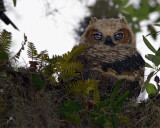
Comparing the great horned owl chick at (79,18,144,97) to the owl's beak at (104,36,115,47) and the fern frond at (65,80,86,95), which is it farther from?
the fern frond at (65,80,86,95)

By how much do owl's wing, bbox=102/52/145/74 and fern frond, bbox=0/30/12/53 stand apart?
61 cm

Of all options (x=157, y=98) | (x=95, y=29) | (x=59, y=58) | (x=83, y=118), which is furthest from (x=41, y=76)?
(x=95, y=29)

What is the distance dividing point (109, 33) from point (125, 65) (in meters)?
0.62

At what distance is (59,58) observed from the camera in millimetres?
1630

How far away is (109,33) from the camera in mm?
2479

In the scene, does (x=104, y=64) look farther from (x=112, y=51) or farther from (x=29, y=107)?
(x=29, y=107)

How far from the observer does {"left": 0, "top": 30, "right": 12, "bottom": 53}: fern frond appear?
62.5 inches

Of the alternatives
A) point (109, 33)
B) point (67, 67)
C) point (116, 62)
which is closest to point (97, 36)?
point (109, 33)

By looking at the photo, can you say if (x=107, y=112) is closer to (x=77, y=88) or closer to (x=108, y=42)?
(x=77, y=88)

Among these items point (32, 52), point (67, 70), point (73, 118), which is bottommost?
point (73, 118)

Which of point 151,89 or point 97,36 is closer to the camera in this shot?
point 151,89

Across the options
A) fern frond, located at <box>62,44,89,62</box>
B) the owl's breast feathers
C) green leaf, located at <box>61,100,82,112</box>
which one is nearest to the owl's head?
the owl's breast feathers

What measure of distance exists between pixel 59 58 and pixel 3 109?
0.40 m

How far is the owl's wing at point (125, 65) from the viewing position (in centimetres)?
189
